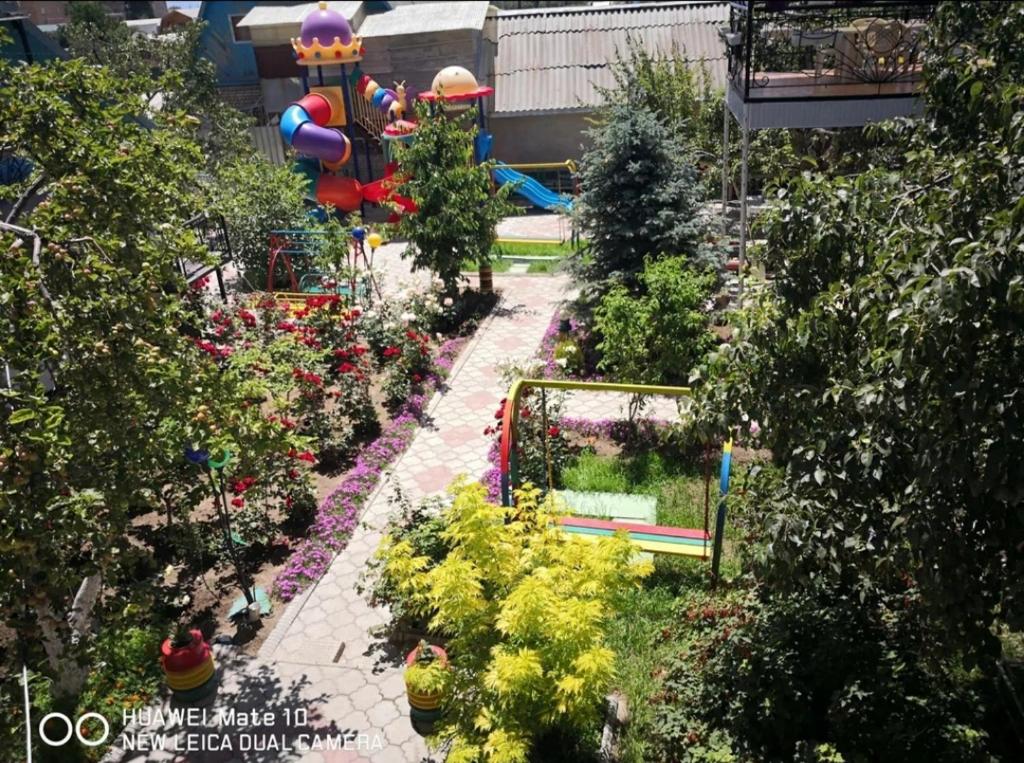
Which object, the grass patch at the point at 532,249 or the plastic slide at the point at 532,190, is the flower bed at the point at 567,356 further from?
the plastic slide at the point at 532,190

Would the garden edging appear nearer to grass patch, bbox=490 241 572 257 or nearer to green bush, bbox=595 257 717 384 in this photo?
green bush, bbox=595 257 717 384

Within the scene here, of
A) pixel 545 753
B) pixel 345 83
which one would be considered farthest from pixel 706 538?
pixel 345 83

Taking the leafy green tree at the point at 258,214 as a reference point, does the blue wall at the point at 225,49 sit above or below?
above

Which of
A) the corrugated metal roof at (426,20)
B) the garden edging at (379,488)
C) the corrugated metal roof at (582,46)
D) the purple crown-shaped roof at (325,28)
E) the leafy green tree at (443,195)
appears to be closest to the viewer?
the garden edging at (379,488)

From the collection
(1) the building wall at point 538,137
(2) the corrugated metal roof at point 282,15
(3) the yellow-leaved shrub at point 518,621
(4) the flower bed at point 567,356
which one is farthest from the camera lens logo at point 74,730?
(2) the corrugated metal roof at point 282,15

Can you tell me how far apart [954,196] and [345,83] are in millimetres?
18649

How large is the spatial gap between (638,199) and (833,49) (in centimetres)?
439

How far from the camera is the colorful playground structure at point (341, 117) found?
18016mm

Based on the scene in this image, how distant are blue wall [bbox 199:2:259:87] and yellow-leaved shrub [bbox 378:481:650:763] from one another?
85.4ft

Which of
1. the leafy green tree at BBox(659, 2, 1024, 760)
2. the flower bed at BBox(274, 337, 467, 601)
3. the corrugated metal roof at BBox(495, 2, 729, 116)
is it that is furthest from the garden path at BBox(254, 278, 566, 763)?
the corrugated metal roof at BBox(495, 2, 729, 116)

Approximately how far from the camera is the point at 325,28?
1875 cm

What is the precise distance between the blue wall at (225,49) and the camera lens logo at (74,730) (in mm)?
25260

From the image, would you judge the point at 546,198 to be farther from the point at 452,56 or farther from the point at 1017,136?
the point at 1017,136

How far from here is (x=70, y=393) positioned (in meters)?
4.93
